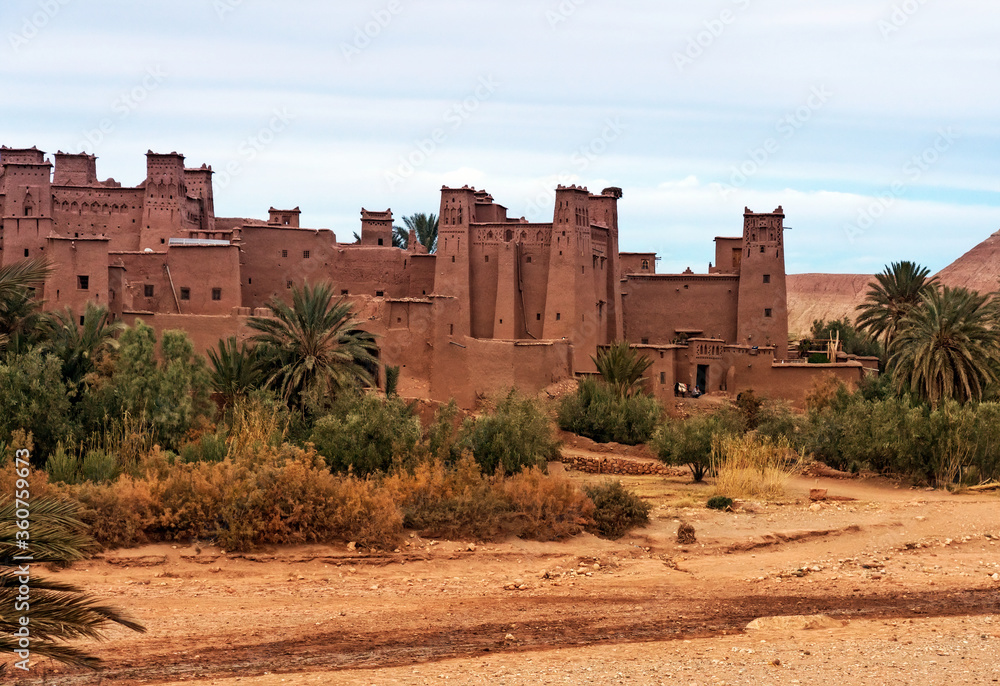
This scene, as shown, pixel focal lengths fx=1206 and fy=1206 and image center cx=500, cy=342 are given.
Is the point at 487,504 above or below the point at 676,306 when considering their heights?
below

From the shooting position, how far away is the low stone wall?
25.4 metres

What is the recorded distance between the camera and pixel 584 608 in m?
14.3

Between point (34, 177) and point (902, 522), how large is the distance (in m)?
27.7

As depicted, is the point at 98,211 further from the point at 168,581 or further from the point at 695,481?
the point at 168,581

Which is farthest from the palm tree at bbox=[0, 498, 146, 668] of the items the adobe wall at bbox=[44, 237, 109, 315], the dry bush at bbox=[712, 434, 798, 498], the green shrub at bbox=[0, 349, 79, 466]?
the adobe wall at bbox=[44, 237, 109, 315]

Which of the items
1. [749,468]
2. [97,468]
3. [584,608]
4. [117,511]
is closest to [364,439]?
[97,468]

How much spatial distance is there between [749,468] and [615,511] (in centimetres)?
466

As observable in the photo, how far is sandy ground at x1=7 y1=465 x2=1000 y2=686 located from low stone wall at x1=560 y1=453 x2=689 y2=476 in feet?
18.4

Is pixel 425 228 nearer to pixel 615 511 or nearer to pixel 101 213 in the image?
pixel 101 213

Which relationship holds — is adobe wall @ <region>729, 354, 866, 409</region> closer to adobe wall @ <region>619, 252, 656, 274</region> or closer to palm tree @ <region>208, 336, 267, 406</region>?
adobe wall @ <region>619, 252, 656, 274</region>

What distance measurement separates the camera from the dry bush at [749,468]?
71.6 ft

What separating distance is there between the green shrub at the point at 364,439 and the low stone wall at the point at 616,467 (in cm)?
616

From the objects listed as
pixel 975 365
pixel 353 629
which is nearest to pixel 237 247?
pixel 975 365

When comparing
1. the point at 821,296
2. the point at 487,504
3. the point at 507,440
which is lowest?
the point at 487,504
